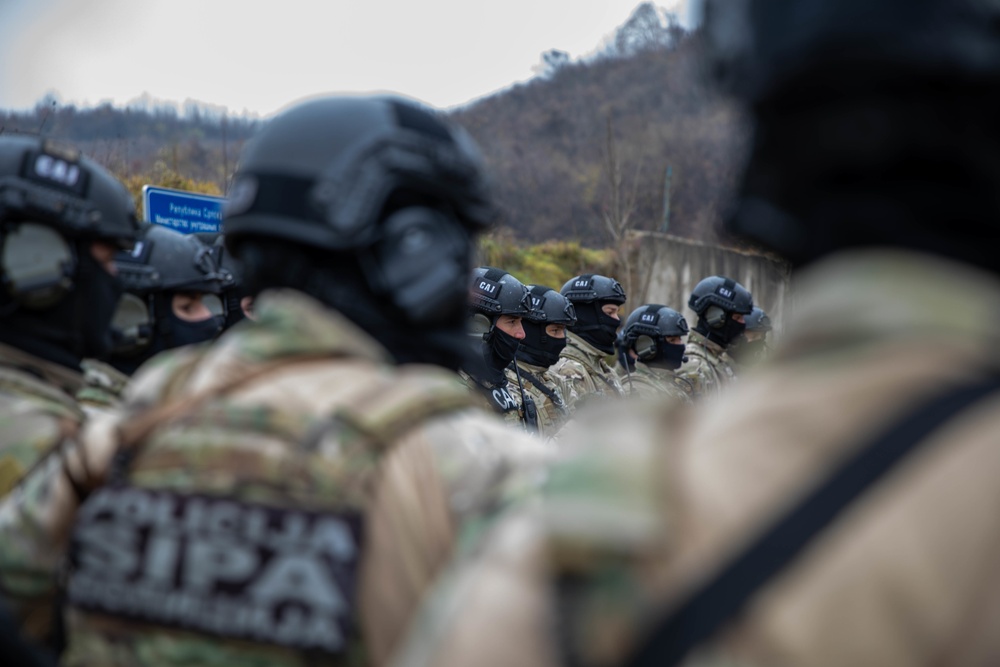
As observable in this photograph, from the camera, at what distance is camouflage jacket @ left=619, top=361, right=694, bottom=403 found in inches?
437

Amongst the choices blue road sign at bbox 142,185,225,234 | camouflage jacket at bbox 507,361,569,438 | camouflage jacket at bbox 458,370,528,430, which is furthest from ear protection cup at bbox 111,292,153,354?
blue road sign at bbox 142,185,225,234

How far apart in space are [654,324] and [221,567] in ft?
31.7

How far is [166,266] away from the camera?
14.6ft

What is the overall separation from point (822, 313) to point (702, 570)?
33 cm

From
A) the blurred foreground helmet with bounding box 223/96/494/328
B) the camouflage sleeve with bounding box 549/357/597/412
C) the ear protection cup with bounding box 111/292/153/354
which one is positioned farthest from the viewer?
the camouflage sleeve with bounding box 549/357/597/412

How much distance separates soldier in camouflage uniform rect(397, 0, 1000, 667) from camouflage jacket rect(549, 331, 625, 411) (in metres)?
8.96

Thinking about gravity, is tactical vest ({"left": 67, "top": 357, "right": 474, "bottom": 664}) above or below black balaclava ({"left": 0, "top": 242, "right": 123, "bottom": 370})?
above

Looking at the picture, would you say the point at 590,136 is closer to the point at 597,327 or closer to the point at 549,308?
the point at 597,327

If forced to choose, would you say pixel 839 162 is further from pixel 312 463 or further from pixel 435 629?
pixel 312 463

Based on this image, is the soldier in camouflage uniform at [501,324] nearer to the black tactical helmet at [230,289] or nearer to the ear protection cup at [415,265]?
the black tactical helmet at [230,289]

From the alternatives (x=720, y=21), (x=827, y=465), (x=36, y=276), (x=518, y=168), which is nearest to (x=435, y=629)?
(x=827, y=465)

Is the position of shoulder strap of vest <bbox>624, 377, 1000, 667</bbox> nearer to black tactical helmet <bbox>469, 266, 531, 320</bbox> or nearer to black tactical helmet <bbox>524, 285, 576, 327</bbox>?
black tactical helmet <bbox>469, 266, 531, 320</bbox>

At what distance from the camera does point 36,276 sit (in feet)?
9.96

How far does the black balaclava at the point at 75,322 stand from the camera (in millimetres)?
3096
